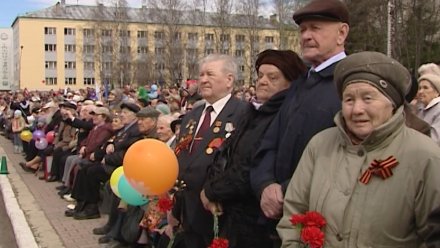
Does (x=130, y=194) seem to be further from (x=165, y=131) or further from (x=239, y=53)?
(x=239, y=53)

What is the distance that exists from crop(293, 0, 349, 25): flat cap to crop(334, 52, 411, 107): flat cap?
18.4 inches

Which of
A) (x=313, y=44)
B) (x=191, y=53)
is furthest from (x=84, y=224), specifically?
(x=191, y=53)

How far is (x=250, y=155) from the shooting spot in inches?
132

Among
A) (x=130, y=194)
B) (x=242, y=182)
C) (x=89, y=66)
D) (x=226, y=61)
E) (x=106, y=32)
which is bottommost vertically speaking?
(x=130, y=194)

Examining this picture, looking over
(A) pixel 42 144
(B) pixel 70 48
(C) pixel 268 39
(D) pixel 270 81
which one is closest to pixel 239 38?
(C) pixel 268 39

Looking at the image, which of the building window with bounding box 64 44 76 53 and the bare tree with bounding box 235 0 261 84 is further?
the building window with bounding box 64 44 76 53

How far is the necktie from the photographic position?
430 cm

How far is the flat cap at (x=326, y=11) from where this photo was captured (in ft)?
9.39

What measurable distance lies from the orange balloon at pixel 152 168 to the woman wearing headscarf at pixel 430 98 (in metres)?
2.22

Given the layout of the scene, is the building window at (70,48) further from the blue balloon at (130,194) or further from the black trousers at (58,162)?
the blue balloon at (130,194)

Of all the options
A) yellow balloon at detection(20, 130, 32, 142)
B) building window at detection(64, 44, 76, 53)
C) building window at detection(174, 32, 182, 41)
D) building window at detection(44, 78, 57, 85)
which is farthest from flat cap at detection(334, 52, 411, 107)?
building window at detection(64, 44, 76, 53)

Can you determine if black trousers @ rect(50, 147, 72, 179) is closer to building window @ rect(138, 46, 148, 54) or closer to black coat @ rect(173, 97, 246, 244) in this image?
A: black coat @ rect(173, 97, 246, 244)

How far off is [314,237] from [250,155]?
40.9 inches

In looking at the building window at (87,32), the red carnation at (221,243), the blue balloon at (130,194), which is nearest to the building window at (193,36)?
the building window at (87,32)
